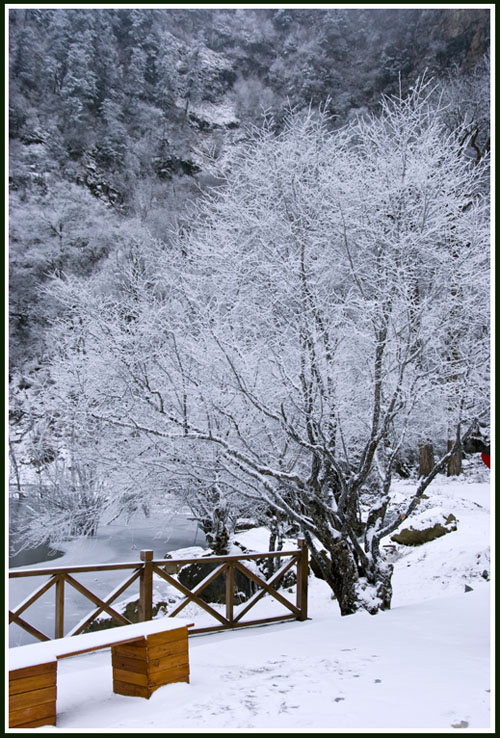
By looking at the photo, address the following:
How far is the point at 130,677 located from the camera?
4047 mm

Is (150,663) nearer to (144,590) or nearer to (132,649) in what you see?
(132,649)

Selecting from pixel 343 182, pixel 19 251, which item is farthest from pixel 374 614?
pixel 19 251

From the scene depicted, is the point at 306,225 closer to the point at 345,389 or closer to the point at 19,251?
the point at 345,389

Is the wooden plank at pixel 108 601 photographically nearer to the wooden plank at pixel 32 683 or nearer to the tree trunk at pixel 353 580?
the wooden plank at pixel 32 683

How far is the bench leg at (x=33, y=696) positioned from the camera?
340 centimetres

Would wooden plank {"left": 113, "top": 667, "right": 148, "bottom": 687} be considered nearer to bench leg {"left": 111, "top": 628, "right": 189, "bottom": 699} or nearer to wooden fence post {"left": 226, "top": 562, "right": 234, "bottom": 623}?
bench leg {"left": 111, "top": 628, "right": 189, "bottom": 699}

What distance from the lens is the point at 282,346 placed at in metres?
6.87

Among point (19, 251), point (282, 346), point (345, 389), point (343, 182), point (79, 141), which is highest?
point (79, 141)

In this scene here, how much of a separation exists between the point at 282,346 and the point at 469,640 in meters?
3.46

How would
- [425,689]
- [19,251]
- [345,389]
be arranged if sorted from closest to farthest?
[425,689]
[345,389]
[19,251]

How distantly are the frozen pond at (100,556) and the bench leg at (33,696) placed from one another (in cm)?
649

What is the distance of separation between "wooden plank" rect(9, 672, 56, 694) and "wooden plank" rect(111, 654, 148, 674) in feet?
2.01

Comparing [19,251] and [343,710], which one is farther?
[19,251]

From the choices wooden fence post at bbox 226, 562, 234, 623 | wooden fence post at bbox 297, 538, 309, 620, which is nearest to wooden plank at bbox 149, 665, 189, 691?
wooden fence post at bbox 226, 562, 234, 623
